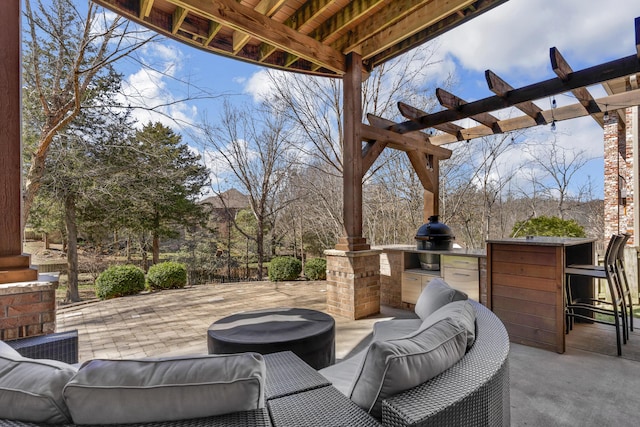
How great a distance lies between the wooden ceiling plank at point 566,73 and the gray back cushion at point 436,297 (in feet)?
8.72

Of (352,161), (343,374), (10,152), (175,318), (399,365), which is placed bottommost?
(175,318)

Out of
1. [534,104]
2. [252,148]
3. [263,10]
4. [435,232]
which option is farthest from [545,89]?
[252,148]

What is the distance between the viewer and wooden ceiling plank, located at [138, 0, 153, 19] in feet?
10.9

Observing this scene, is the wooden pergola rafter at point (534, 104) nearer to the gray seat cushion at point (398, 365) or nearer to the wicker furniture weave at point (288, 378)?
the gray seat cushion at point (398, 365)

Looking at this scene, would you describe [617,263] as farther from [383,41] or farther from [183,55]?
[183,55]

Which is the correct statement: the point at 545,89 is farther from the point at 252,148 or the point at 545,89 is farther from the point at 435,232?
the point at 252,148

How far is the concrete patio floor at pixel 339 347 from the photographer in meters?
2.29

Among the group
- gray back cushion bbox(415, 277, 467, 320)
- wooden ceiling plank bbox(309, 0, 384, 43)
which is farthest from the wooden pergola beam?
gray back cushion bbox(415, 277, 467, 320)

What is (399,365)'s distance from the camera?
114 cm

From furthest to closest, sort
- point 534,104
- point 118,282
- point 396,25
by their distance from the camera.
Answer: point 118,282
point 534,104
point 396,25

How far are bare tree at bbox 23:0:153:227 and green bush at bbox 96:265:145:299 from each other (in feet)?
7.81

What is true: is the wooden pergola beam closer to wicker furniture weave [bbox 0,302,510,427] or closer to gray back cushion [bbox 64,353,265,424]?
wicker furniture weave [bbox 0,302,510,427]

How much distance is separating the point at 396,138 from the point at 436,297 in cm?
329

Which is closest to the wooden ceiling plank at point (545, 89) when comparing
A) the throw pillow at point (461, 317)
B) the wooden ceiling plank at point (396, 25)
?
the wooden ceiling plank at point (396, 25)
